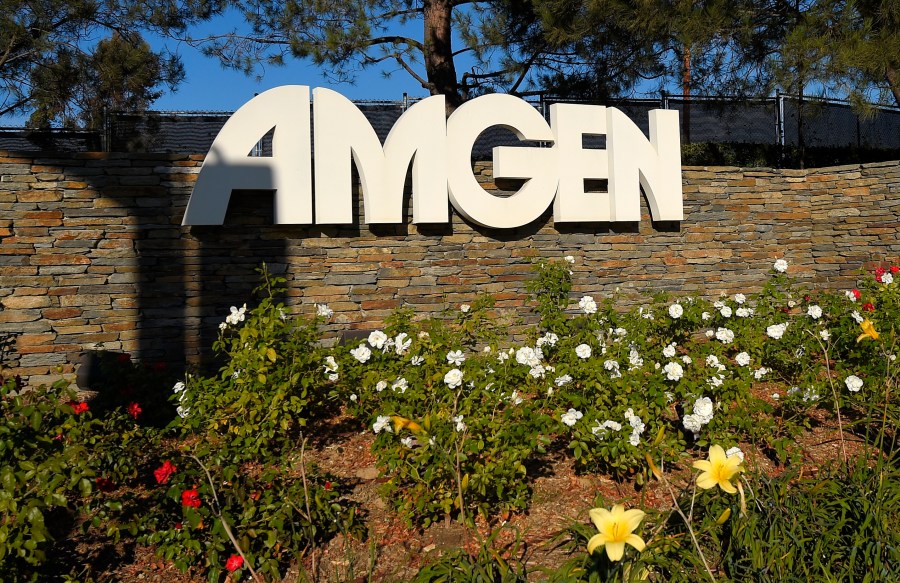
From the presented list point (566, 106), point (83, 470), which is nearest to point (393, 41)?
point (566, 106)

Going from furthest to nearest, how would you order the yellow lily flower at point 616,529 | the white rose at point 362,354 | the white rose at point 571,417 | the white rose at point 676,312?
the white rose at point 676,312 → the white rose at point 362,354 → the white rose at point 571,417 → the yellow lily flower at point 616,529

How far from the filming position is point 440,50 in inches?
348

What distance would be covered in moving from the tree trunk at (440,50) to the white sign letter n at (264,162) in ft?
10.8

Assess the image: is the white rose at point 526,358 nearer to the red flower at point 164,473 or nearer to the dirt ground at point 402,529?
the dirt ground at point 402,529

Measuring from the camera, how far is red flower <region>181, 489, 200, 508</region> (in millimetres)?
2768

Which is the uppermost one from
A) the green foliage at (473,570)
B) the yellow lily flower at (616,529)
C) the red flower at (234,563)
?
the yellow lily flower at (616,529)

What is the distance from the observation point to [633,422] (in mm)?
3236

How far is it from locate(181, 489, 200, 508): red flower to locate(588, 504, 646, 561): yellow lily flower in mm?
1745

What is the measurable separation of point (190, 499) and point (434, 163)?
12.9ft

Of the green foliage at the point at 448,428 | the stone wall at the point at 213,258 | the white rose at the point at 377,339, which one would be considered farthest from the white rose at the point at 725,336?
the stone wall at the point at 213,258

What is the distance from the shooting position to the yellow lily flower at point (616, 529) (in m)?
1.62

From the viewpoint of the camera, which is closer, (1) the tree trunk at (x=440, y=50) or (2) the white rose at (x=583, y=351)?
(2) the white rose at (x=583, y=351)

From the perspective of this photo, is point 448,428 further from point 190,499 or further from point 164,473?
point 164,473

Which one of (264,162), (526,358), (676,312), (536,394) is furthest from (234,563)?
(264,162)
